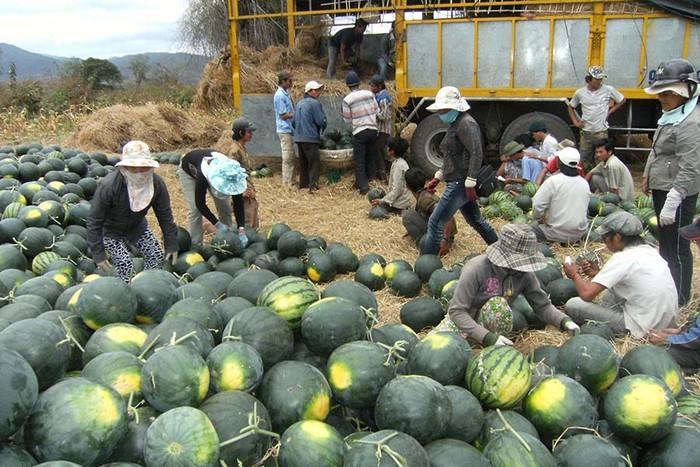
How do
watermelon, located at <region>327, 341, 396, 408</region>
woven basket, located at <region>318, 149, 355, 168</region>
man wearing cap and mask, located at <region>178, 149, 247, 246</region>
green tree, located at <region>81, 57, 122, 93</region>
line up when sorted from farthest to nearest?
green tree, located at <region>81, 57, 122, 93</region>, woven basket, located at <region>318, 149, 355, 168</region>, man wearing cap and mask, located at <region>178, 149, 247, 246</region>, watermelon, located at <region>327, 341, 396, 408</region>

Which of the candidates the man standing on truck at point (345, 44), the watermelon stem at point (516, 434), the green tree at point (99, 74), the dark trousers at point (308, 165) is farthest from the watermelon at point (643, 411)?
the green tree at point (99, 74)

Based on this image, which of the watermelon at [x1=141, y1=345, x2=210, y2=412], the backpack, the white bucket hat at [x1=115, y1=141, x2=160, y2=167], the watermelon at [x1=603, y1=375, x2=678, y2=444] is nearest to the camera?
the watermelon at [x1=141, y1=345, x2=210, y2=412]

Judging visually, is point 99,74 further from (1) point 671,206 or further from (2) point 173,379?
(2) point 173,379

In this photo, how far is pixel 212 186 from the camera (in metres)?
6.67

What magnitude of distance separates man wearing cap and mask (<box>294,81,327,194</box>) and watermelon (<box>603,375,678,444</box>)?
Result: 884 cm

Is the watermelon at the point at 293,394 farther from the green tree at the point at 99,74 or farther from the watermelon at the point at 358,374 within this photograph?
the green tree at the point at 99,74

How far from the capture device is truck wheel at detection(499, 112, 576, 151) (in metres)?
10.7

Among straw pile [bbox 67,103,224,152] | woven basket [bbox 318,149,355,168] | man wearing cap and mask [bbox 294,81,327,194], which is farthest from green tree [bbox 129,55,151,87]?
man wearing cap and mask [bbox 294,81,327,194]

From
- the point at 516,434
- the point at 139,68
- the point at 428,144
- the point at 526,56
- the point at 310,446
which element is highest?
the point at 139,68

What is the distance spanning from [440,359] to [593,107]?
828 centimetres

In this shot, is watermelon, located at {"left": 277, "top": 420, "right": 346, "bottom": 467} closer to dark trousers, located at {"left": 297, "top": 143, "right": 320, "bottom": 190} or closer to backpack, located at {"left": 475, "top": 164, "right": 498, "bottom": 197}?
backpack, located at {"left": 475, "top": 164, "right": 498, "bottom": 197}

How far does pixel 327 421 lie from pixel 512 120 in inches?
384

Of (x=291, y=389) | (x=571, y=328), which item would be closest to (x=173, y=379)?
(x=291, y=389)

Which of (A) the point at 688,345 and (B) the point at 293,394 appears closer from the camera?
(B) the point at 293,394
